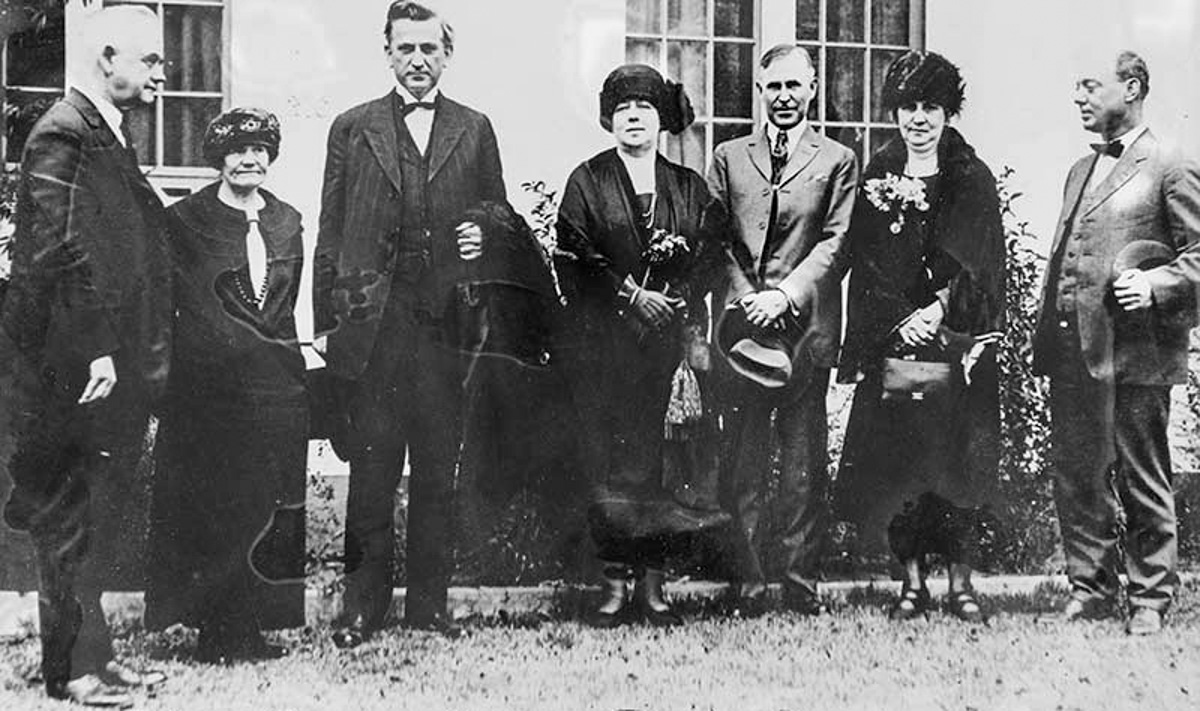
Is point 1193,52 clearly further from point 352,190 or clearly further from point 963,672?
point 352,190

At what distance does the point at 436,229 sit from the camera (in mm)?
5426

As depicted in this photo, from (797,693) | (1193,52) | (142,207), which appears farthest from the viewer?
(1193,52)

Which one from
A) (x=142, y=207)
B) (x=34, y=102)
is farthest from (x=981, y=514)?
(x=34, y=102)

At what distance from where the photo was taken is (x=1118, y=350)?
596cm

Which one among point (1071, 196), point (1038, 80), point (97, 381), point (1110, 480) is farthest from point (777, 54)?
point (97, 381)

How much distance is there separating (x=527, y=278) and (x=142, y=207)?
1.42 metres

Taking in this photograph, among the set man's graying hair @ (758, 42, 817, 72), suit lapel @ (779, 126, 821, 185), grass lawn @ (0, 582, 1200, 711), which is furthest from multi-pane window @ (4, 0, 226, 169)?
suit lapel @ (779, 126, 821, 185)

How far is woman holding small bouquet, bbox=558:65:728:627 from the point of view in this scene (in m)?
5.57

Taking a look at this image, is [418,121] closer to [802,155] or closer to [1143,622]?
[802,155]

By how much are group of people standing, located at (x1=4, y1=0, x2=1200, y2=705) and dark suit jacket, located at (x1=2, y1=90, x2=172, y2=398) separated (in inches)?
0.4

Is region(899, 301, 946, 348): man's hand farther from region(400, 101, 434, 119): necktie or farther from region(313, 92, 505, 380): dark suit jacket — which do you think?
region(400, 101, 434, 119): necktie

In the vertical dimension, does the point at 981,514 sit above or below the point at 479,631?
above

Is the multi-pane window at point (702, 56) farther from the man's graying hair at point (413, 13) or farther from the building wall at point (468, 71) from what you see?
the man's graying hair at point (413, 13)

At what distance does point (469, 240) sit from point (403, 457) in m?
0.85
